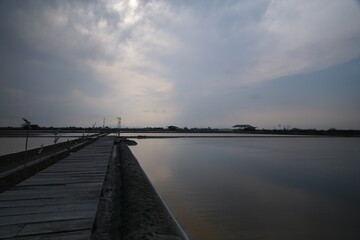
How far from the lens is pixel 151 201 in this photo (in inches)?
233

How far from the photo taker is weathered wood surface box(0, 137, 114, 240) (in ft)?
9.05

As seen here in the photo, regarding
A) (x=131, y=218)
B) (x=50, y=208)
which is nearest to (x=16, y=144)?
(x=50, y=208)

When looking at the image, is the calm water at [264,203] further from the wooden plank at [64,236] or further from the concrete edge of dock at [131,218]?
the wooden plank at [64,236]

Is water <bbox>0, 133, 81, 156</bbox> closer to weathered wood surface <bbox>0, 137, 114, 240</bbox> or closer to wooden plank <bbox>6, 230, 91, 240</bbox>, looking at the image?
weathered wood surface <bbox>0, 137, 114, 240</bbox>

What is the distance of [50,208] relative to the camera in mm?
3549

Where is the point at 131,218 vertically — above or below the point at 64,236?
below

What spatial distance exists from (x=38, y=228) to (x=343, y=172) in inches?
617

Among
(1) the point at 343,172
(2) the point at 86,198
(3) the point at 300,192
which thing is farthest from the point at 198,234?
(1) the point at 343,172

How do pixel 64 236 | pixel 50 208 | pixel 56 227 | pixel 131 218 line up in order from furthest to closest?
pixel 131 218 < pixel 50 208 < pixel 56 227 < pixel 64 236

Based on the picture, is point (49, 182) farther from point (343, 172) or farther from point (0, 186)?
point (343, 172)

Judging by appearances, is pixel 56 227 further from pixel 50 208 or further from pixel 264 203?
pixel 264 203

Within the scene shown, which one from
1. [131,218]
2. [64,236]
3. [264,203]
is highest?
[64,236]

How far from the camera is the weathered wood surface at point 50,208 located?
2.76 m

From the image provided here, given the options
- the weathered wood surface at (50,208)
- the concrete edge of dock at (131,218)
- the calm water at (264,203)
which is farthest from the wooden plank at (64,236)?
the calm water at (264,203)
